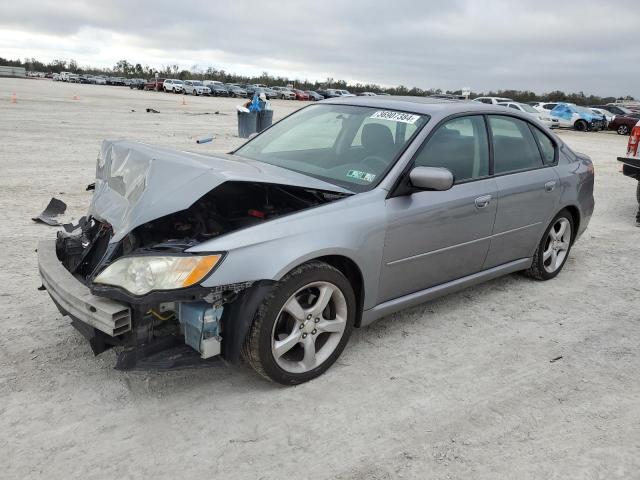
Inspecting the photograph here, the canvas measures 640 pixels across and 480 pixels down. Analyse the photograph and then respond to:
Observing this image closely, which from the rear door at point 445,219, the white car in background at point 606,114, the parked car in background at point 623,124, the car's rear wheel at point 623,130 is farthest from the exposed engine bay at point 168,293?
the white car in background at point 606,114

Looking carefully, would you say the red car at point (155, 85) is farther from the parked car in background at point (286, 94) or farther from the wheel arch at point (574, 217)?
the wheel arch at point (574, 217)

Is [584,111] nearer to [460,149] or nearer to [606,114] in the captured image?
[606,114]

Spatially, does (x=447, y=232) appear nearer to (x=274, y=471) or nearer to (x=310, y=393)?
(x=310, y=393)

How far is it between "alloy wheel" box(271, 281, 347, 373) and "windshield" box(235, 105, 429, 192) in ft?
2.35

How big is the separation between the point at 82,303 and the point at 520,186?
10.8ft

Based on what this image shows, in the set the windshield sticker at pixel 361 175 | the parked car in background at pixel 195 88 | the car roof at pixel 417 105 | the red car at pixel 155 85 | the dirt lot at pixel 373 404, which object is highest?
the red car at pixel 155 85

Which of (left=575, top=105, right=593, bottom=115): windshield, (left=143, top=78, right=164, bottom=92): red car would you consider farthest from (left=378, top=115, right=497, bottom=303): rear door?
(left=143, top=78, right=164, bottom=92): red car

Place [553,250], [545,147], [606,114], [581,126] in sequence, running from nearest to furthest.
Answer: [545,147], [553,250], [581,126], [606,114]

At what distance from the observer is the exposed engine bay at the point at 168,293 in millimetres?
2641

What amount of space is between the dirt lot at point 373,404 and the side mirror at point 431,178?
1106 mm

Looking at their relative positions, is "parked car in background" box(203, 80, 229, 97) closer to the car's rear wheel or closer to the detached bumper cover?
the car's rear wheel

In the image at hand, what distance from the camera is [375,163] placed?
11.7ft

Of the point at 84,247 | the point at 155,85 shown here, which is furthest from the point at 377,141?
the point at 155,85

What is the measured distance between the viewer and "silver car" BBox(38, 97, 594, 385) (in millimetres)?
2691
